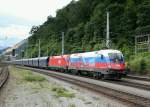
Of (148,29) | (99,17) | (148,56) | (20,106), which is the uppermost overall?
(99,17)

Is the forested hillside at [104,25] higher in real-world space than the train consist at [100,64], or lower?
higher

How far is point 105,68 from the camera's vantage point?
35312mm

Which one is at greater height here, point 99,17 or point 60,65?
point 99,17

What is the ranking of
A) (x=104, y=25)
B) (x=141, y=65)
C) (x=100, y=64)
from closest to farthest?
1. (x=100, y=64)
2. (x=141, y=65)
3. (x=104, y=25)

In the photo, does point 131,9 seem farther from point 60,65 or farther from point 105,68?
point 105,68

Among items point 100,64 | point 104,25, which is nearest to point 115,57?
point 100,64

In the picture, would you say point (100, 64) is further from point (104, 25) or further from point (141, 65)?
point (104, 25)

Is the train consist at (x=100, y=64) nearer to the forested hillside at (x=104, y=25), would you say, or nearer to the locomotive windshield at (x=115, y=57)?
the locomotive windshield at (x=115, y=57)

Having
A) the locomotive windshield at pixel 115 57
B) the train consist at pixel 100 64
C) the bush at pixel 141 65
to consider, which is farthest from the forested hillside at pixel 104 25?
the locomotive windshield at pixel 115 57

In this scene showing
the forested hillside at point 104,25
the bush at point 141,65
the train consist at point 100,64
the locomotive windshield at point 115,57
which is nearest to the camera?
the train consist at point 100,64

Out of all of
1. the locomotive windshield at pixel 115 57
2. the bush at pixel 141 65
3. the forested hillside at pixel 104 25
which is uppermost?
the forested hillside at pixel 104 25

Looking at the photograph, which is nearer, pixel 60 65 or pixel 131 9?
pixel 60 65

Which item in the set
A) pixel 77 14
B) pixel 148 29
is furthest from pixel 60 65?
pixel 77 14

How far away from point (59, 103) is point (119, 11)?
71.1m
